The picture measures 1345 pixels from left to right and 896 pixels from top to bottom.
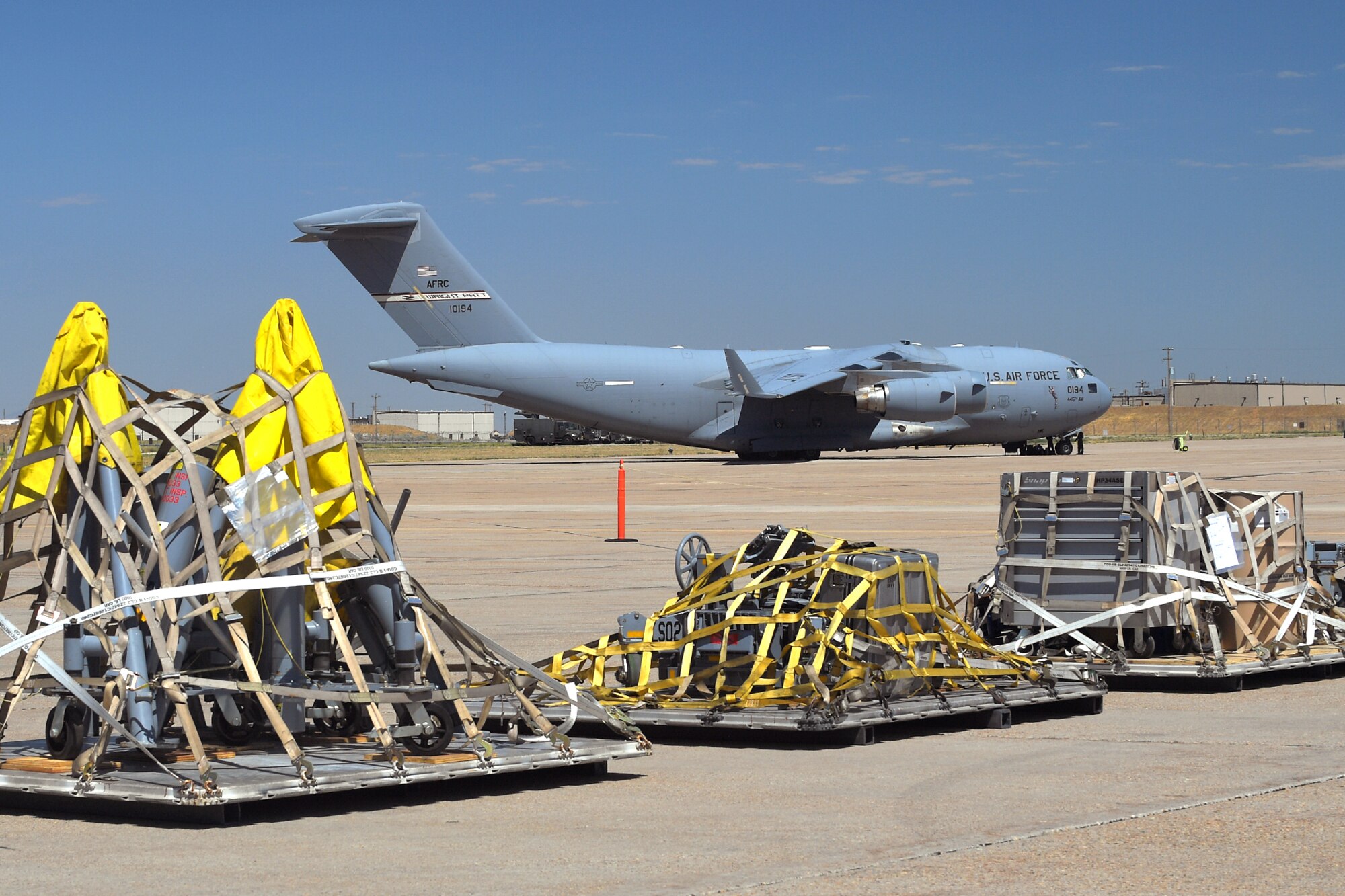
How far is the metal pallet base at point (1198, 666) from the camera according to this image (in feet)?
37.8

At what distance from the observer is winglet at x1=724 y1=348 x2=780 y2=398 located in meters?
48.5

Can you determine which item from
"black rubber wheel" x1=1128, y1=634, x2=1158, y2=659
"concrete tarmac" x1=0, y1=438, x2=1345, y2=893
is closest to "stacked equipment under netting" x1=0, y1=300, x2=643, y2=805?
"concrete tarmac" x1=0, y1=438, x2=1345, y2=893

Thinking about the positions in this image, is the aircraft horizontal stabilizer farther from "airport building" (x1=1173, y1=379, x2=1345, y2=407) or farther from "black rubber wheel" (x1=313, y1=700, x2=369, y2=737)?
"airport building" (x1=1173, y1=379, x2=1345, y2=407)

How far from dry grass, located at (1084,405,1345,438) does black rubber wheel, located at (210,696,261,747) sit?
5204 inches

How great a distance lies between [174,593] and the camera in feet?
26.1

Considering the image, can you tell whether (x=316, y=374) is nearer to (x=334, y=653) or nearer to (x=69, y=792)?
(x=334, y=653)

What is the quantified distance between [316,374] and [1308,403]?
201m

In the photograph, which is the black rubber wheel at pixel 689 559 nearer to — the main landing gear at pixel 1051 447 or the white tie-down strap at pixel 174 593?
the white tie-down strap at pixel 174 593

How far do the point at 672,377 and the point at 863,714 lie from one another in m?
42.3

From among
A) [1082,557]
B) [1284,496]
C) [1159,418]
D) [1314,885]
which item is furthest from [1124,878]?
[1159,418]

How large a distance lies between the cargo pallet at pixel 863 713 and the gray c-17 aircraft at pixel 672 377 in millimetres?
37740

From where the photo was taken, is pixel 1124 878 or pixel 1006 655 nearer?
pixel 1124 878

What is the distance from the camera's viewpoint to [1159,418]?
15838 cm

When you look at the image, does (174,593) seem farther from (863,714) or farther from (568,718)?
(863,714)
